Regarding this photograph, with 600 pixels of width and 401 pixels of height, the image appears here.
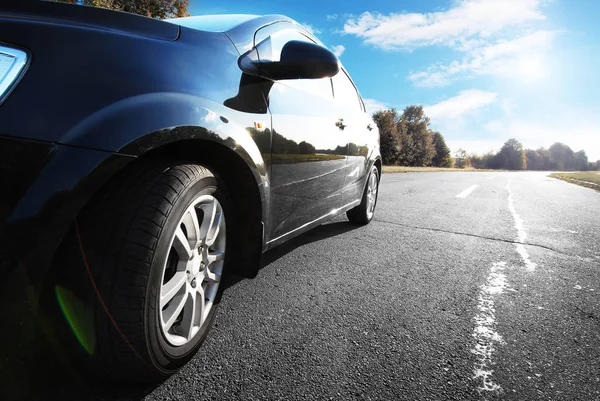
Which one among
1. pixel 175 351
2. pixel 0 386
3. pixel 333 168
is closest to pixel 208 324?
pixel 175 351

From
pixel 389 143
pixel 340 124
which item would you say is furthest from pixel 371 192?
pixel 389 143

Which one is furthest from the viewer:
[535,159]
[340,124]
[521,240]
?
[535,159]

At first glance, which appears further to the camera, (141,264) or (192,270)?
(192,270)

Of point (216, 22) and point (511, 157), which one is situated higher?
point (511, 157)

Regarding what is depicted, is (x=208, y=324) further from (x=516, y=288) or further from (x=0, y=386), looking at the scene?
(x=516, y=288)

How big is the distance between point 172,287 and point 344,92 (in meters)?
2.63

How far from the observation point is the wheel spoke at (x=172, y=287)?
1.32 meters

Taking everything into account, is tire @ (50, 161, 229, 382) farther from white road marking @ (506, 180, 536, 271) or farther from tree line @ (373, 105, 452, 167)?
tree line @ (373, 105, 452, 167)

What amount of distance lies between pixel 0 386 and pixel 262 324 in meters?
1.03

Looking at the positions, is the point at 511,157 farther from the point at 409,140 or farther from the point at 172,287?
the point at 172,287

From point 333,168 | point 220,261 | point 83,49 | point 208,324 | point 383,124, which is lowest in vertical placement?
point 208,324

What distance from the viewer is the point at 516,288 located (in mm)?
2496

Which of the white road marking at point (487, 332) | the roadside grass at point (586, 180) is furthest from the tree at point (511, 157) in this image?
the white road marking at point (487, 332)

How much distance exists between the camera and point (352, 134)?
10.6ft
